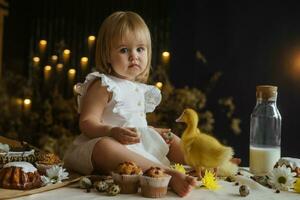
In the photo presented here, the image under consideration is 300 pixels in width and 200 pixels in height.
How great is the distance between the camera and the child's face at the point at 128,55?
1200 millimetres

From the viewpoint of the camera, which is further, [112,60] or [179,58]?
[179,58]

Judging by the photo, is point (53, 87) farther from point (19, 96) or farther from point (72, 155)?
point (72, 155)

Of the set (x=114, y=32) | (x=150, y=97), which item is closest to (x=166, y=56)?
(x=150, y=97)

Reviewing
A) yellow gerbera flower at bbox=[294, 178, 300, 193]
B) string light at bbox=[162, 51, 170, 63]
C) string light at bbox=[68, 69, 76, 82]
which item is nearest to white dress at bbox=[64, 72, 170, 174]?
yellow gerbera flower at bbox=[294, 178, 300, 193]

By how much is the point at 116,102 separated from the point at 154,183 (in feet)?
1.38

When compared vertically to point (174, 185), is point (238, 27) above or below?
above

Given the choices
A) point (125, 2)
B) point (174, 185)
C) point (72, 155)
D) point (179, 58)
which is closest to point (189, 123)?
point (174, 185)

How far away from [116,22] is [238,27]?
5.79 ft

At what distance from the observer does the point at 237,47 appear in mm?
2814

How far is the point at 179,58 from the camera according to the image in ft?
9.35

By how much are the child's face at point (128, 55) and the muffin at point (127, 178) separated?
1.36 ft

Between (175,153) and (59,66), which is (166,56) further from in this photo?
(175,153)

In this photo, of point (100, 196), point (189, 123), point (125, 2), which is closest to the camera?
point (100, 196)

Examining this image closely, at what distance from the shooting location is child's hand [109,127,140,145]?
979 mm
